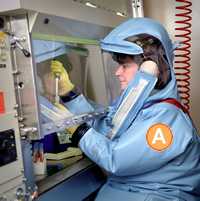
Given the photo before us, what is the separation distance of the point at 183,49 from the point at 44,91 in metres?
1.33

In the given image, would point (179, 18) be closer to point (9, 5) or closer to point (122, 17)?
point (122, 17)

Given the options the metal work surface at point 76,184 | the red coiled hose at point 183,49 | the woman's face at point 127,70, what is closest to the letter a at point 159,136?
the woman's face at point 127,70

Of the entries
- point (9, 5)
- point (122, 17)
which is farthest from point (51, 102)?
point (122, 17)

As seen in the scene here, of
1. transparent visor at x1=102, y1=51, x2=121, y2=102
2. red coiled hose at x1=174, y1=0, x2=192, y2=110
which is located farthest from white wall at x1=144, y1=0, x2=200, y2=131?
transparent visor at x1=102, y1=51, x2=121, y2=102

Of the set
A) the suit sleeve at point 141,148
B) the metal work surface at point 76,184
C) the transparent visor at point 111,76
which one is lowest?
the metal work surface at point 76,184

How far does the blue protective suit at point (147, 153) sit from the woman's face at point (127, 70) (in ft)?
0.37

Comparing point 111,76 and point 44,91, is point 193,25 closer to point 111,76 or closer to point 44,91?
point 111,76

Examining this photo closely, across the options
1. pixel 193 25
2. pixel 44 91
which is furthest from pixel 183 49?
pixel 44 91

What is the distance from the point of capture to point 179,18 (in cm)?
249

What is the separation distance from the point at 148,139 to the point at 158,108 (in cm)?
15

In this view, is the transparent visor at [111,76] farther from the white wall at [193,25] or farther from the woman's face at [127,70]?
the white wall at [193,25]

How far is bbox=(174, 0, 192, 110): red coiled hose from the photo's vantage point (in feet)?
7.88

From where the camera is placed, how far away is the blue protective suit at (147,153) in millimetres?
1380

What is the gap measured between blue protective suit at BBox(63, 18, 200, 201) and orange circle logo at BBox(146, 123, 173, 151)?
16 mm
